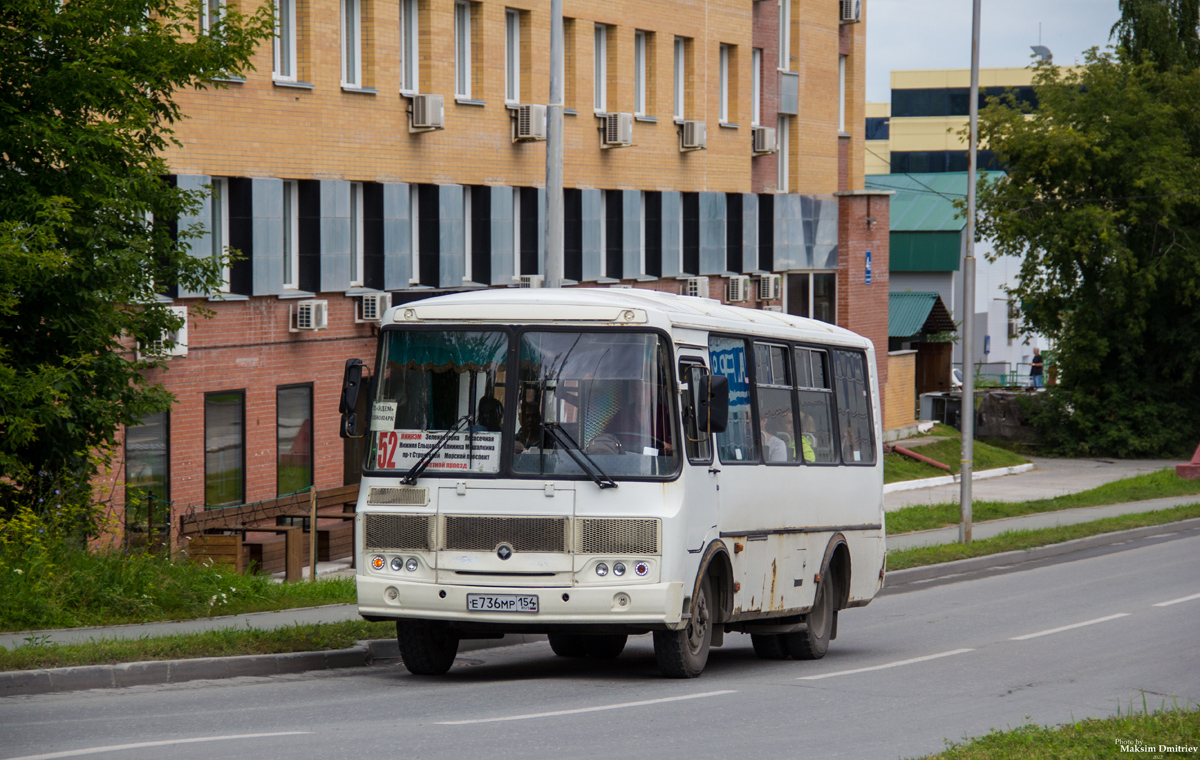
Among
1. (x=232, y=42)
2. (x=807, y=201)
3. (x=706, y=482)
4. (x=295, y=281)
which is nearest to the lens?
(x=706, y=482)

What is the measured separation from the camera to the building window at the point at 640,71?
3544cm

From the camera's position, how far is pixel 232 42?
15.4 meters

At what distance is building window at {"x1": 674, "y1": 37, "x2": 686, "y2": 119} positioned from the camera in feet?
121

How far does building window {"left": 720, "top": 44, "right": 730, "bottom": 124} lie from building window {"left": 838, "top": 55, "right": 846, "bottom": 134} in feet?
22.0

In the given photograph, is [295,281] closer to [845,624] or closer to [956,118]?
[845,624]

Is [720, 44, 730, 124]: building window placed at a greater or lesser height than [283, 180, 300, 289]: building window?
greater

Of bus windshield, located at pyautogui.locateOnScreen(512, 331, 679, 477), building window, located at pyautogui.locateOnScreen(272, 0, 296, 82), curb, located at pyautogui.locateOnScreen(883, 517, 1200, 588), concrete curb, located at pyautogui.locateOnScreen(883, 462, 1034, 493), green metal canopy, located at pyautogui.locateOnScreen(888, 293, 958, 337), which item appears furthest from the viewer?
green metal canopy, located at pyautogui.locateOnScreen(888, 293, 958, 337)

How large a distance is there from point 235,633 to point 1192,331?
4593 centimetres

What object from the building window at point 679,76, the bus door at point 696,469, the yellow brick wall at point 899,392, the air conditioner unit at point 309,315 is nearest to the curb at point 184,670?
the bus door at point 696,469

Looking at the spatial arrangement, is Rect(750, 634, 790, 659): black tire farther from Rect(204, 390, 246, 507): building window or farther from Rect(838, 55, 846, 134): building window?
Rect(838, 55, 846, 134): building window

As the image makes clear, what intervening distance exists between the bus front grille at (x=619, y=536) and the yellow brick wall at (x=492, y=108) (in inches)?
397

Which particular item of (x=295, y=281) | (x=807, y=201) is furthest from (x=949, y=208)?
(x=295, y=281)

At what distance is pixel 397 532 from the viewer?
11562 millimetres

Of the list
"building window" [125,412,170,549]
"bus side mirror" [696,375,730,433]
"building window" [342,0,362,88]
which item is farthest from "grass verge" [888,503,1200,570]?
"building window" [342,0,362,88]
